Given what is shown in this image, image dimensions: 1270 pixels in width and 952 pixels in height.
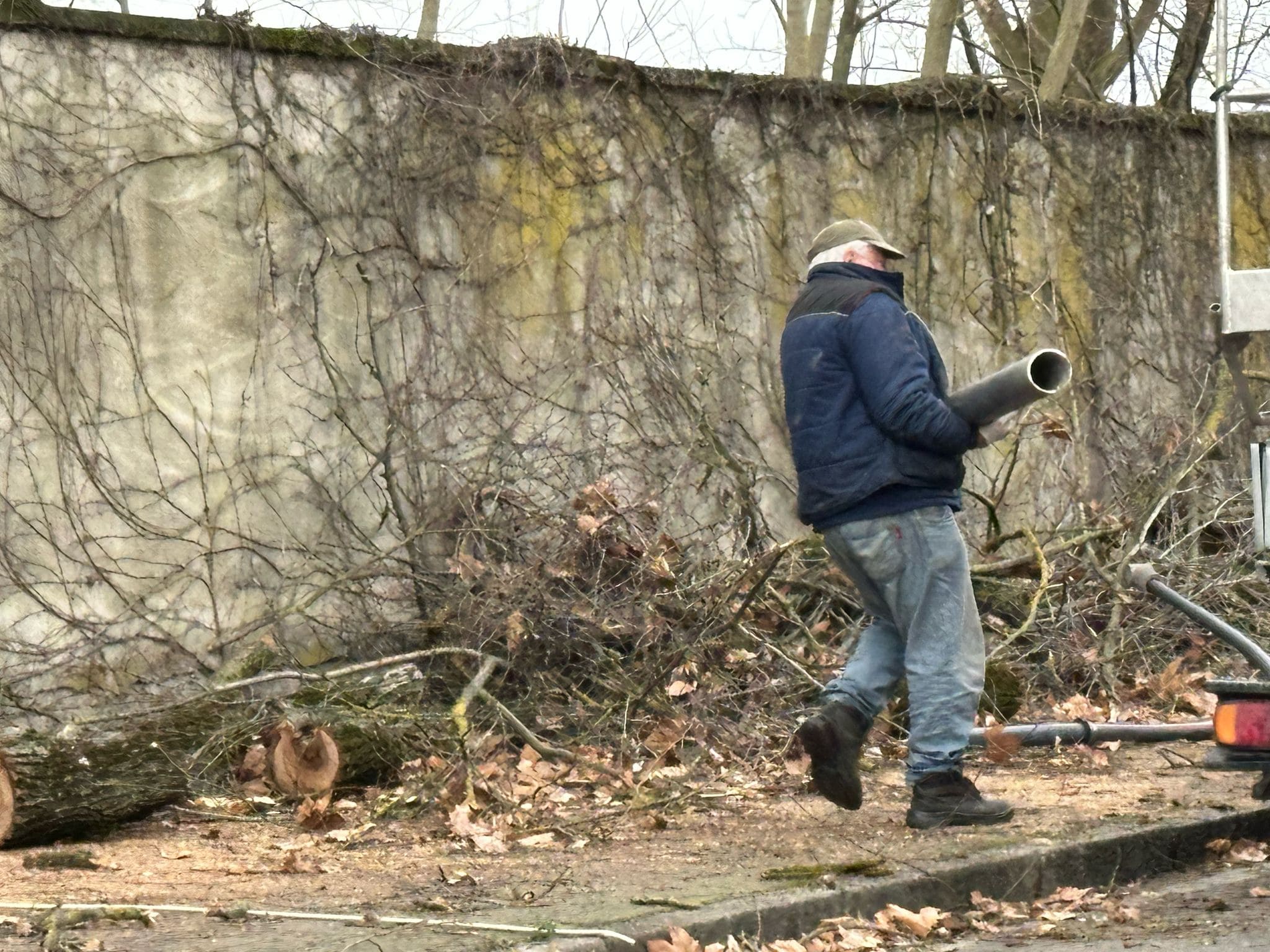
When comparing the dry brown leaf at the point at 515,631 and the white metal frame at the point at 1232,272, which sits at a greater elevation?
the white metal frame at the point at 1232,272

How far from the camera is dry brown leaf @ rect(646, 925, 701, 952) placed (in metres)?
3.94

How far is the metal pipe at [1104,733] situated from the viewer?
5793mm

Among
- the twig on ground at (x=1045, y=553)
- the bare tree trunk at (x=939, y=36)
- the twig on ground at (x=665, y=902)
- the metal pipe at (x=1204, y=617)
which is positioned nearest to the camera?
the twig on ground at (x=665, y=902)

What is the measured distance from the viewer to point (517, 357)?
8.22 metres

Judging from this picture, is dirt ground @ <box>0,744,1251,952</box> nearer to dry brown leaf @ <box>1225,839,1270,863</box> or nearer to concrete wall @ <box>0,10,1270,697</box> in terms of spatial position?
dry brown leaf @ <box>1225,839,1270,863</box>

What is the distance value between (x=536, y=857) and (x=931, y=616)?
1.48 meters

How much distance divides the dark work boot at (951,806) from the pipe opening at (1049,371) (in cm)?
129

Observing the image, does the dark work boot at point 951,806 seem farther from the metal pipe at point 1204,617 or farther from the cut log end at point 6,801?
the cut log end at point 6,801

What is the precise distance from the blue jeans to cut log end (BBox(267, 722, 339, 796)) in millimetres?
1981

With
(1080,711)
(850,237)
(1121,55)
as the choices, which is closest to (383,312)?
(850,237)

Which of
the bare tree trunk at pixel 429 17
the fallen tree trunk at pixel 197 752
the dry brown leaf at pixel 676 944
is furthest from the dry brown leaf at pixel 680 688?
the bare tree trunk at pixel 429 17

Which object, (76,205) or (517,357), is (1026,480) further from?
(76,205)

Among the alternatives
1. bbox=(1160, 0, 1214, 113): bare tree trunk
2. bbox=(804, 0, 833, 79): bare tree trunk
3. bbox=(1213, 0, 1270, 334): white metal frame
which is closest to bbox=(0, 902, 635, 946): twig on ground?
bbox=(1213, 0, 1270, 334): white metal frame

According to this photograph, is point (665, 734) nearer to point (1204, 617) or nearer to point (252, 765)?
point (252, 765)
